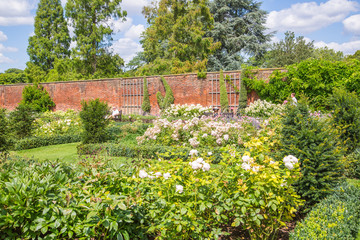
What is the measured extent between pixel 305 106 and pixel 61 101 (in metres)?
21.3

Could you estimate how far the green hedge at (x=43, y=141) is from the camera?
9.84m

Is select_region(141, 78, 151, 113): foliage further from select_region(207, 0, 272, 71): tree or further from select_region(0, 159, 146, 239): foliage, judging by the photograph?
select_region(0, 159, 146, 239): foliage

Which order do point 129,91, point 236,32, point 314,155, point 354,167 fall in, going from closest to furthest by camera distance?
point 314,155 < point 354,167 < point 129,91 < point 236,32

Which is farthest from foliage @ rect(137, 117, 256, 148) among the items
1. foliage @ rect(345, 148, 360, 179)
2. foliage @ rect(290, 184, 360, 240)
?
foliage @ rect(290, 184, 360, 240)

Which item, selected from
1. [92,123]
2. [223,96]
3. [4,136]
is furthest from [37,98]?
[4,136]

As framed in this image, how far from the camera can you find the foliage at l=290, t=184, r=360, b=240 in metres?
2.59

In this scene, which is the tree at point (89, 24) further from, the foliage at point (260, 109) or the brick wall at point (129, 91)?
the foliage at point (260, 109)

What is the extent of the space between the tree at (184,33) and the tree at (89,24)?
5.34m

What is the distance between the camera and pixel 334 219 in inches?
110

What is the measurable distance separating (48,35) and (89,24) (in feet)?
30.1

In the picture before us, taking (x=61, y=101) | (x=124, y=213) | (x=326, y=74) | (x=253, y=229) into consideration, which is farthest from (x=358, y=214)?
(x=61, y=101)

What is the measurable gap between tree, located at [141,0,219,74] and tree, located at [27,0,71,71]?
13.2 meters

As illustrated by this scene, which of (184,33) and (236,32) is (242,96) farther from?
(236,32)

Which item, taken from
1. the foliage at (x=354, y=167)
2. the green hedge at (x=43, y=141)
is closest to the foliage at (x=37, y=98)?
the green hedge at (x=43, y=141)
